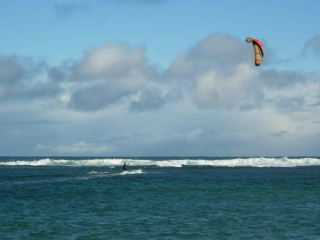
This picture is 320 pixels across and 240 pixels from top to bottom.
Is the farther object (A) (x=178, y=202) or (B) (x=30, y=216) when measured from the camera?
(A) (x=178, y=202)

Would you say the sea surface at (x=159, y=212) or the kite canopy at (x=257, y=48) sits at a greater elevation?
the kite canopy at (x=257, y=48)

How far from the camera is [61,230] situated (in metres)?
35.0

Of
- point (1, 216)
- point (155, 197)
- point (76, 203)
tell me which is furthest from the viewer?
point (155, 197)

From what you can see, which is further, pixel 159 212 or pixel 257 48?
pixel 159 212

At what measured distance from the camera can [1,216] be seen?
41469 mm

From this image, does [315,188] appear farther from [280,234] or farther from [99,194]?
[280,234]

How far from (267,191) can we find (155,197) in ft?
38.4

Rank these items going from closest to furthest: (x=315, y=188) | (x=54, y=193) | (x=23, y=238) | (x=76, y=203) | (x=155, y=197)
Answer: (x=23, y=238) → (x=76, y=203) → (x=155, y=197) → (x=54, y=193) → (x=315, y=188)

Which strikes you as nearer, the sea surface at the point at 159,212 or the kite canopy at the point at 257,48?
the kite canopy at the point at 257,48

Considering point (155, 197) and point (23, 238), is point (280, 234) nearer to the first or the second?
point (23, 238)

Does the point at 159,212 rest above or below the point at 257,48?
below

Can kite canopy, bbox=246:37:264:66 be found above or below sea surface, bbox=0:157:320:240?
above

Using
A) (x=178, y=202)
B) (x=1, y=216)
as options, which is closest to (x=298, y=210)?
(x=178, y=202)

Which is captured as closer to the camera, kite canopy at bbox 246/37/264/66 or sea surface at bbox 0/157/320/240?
kite canopy at bbox 246/37/264/66
